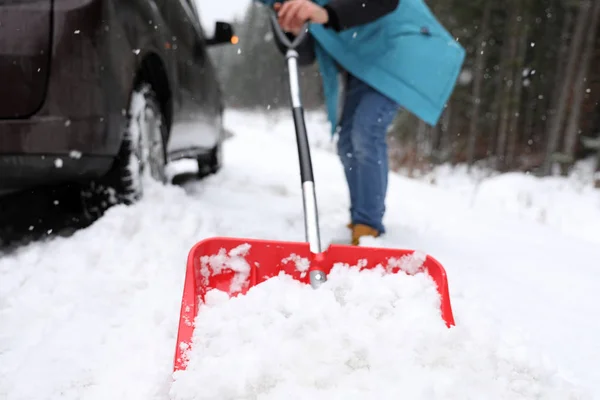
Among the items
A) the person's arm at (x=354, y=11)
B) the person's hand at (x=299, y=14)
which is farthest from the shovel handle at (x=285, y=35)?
the person's arm at (x=354, y=11)

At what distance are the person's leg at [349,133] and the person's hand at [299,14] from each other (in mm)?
559

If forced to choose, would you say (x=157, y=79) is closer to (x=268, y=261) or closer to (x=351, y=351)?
(x=268, y=261)

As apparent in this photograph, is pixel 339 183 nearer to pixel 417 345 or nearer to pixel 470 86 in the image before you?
pixel 417 345

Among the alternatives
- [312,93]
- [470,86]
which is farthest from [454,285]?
[312,93]

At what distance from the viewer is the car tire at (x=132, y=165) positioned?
7.00 ft

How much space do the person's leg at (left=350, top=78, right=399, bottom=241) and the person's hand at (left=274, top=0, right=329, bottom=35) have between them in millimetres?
524

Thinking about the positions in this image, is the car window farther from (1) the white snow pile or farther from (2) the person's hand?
Answer: (1) the white snow pile

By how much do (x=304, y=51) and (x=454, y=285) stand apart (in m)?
1.69

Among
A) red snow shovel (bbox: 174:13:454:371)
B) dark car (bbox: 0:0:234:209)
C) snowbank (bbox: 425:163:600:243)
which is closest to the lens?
red snow shovel (bbox: 174:13:454:371)


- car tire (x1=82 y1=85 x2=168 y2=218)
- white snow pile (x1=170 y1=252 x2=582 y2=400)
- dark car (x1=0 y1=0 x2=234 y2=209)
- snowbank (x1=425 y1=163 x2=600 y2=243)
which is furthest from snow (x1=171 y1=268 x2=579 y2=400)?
snowbank (x1=425 y1=163 x2=600 y2=243)

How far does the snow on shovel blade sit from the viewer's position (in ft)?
4.57

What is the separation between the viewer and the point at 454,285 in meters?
1.88

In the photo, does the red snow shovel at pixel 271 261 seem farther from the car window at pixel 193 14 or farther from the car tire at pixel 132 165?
the car window at pixel 193 14

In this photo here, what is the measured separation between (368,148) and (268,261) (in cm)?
123
